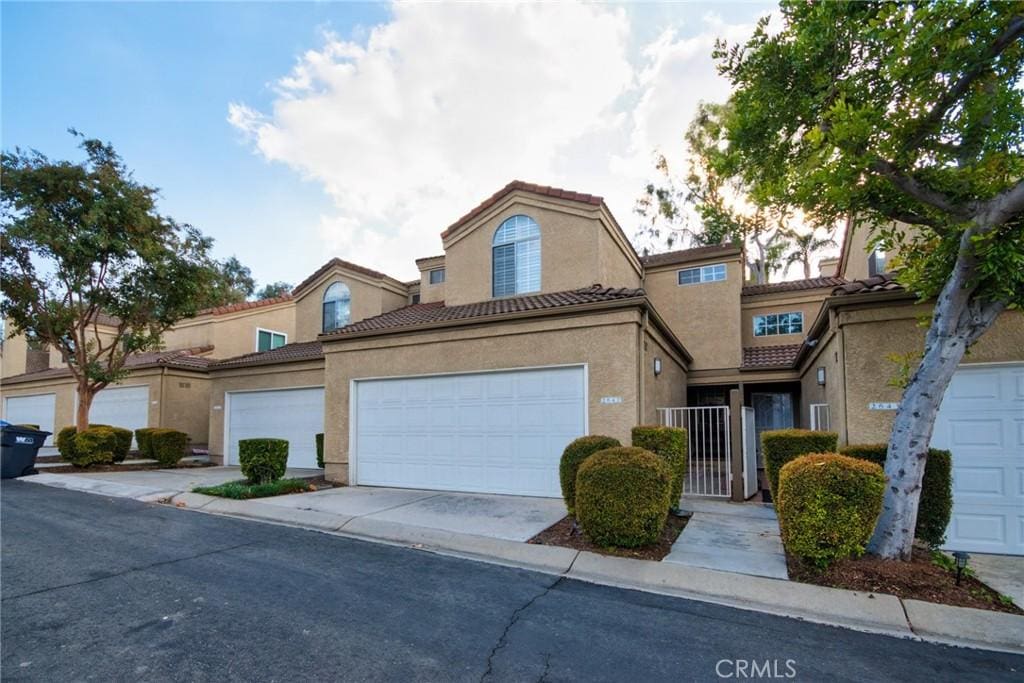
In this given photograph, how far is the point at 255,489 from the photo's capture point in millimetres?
9922

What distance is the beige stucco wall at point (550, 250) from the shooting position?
40.8 feet

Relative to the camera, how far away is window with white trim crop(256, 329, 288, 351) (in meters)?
21.9

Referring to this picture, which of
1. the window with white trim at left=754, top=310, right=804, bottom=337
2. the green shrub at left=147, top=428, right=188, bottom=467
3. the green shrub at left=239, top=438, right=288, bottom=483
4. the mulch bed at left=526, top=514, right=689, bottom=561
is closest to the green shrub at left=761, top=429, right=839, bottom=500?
the mulch bed at left=526, top=514, right=689, bottom=561

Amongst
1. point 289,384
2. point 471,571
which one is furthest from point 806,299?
point 289,384

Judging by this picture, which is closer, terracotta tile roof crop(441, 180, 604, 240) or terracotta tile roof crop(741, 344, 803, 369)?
terracotta tile roof crop(441, 180, 604, 240)

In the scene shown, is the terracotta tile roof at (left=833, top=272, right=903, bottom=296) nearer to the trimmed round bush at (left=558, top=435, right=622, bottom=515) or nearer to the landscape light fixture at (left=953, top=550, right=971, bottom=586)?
the landscape light fixture at (left=953, top=550, right=971, bottom=586)

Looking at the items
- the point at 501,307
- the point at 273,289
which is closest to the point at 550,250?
the point at 501,307

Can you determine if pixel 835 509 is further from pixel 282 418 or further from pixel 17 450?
pixel 17 450

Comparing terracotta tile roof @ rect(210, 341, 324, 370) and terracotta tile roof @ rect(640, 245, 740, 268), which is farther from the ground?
terracotta tile roof @ rect(640, 245, 740, 268)

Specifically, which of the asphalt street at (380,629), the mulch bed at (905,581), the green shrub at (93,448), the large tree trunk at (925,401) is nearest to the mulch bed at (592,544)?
the asphalt street at (380,629)

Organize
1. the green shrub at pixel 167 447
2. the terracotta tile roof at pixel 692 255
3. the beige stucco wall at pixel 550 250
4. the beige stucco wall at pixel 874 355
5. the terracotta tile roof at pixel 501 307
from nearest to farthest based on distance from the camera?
the beige stucco wall at pixel 874 355, the terracotta tile roof at pixel 501 307, the beige stucco wall at pixel 550 250, the green shrub at pixel 167 447, the terracotta tile roof at pixel 692 255

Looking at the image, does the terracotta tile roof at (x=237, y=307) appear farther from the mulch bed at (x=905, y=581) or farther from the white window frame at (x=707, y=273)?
the mulch bed at (x=905, y=581)

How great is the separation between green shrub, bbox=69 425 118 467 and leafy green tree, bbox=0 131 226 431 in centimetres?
119
